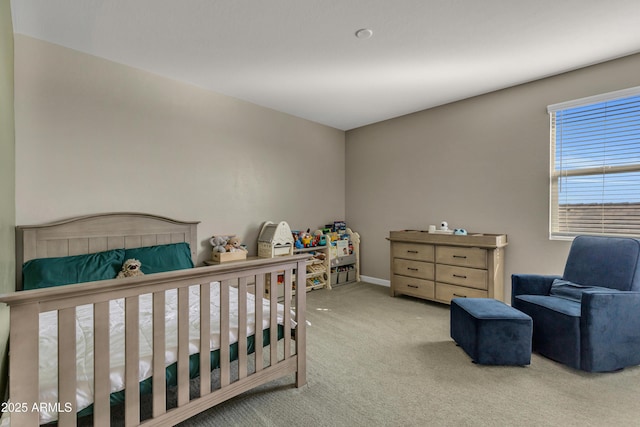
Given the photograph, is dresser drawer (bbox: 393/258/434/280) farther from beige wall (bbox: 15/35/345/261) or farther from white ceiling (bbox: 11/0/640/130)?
white ceiling (bbox: 11/0/640/130)

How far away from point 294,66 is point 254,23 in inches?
27.6

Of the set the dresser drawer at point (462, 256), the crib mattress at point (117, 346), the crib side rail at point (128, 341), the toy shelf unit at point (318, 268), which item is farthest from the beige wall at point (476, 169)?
the crib side rail at point (128, 341)

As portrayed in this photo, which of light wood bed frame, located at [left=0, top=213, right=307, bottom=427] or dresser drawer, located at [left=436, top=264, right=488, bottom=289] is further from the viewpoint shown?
dresser drawer, located at [left=436, top=264, right=488, bottom=289]

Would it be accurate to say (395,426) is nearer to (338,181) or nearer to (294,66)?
(294,66)

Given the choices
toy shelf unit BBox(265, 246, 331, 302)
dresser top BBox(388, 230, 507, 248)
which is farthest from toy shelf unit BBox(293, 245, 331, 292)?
dresser top BBox(388, 230, 507, 248)

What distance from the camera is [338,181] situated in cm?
502

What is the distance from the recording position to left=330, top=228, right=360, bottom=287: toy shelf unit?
4.52 m

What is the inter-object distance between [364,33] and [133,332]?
2461 mm

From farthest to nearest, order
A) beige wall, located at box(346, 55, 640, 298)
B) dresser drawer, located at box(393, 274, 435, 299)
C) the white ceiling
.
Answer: dresser drawer, located at box(393, 274, 435, 299) < beige wall, located at box(346, 55, 640, 298) < the white ceiling

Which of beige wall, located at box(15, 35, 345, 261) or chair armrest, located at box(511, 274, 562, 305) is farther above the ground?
beige wall, located at box(15, 35, 345, 261)

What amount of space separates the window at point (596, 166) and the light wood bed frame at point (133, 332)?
290cm

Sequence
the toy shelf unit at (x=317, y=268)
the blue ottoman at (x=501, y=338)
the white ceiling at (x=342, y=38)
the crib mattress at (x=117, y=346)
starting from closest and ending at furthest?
the crib mattress at (x=117, y=346), the white ceiling at (x=342, y=38), the blue ottoman at (x=501, y=338), the toy shelf unit at (x=317, y=268)

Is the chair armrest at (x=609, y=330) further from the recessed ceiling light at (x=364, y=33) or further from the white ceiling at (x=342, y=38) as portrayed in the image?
the recessed ceiling light at (x=364, y=33)

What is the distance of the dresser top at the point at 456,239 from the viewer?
10.2ft
